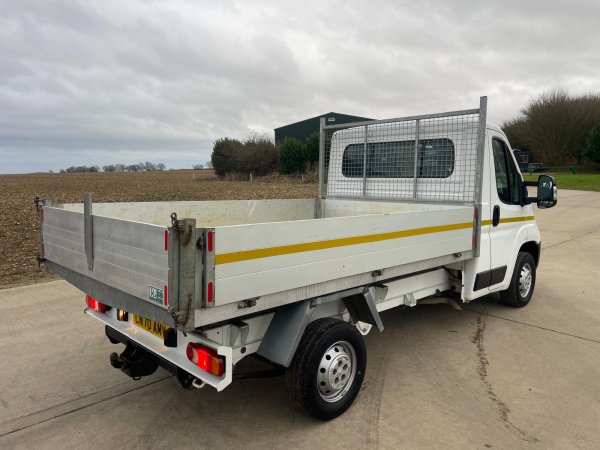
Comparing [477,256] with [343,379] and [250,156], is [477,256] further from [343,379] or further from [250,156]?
[250,156]

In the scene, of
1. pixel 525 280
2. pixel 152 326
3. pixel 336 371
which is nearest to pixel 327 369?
pixel 336 371

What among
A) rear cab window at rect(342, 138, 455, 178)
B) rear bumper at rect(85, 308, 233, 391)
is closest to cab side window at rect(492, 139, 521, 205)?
rear cab window at rect(342, 138, 455, 178)

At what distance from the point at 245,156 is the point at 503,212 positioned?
41893mm

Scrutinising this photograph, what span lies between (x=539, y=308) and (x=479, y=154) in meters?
2.53

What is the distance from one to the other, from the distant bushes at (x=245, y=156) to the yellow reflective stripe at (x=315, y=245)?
40832 millimetres

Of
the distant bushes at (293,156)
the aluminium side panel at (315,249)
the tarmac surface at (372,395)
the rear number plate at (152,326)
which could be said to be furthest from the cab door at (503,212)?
the distant bushes at (293,156)

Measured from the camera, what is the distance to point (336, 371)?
10.0 ft

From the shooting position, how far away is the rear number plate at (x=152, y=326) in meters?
2.87

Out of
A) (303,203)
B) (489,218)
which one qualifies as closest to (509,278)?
(489,218)

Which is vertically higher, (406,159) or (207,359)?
(406,159)

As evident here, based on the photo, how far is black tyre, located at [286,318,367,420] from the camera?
2.83 meters

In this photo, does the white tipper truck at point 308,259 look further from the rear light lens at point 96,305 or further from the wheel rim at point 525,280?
the wheel rim at point 525,280

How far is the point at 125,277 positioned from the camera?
2539mm

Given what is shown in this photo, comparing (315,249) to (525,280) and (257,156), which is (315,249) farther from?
(257,156)
